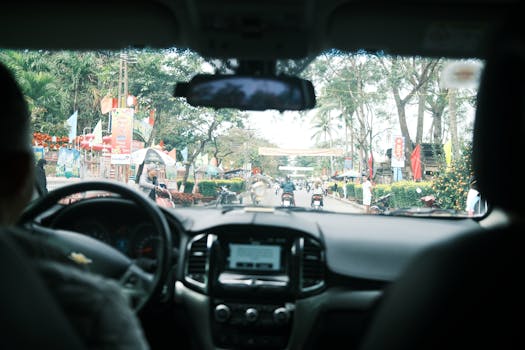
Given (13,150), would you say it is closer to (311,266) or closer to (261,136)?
(311,266)

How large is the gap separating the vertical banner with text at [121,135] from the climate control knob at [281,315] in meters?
1.74

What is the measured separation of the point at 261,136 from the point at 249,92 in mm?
1969

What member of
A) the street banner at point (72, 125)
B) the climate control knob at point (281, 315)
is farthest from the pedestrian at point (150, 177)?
the climate control knob at point (281, 315)

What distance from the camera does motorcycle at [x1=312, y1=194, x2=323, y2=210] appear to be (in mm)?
4918

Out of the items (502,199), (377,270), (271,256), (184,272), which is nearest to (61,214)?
(184,272)

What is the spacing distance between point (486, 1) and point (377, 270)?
2071 millimetres

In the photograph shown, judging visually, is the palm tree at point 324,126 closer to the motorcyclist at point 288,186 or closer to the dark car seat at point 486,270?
the motorcyclist at point 288,186

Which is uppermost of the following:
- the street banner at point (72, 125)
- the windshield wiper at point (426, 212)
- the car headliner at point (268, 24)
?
the car headliner at point (268, 24)

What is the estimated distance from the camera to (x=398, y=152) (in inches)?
236

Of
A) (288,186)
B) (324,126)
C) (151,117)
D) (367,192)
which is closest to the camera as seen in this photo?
(151,117)

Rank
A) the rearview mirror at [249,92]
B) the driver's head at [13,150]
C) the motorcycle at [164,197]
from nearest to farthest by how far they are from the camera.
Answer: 1. the driver's head at [13,150]
2. the rearview mirror at [249,92]
3. the motorcycle at [164,197]

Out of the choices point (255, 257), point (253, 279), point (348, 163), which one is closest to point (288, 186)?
point (348, 163)

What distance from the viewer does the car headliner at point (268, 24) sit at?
2803mm

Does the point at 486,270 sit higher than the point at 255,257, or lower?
higher
